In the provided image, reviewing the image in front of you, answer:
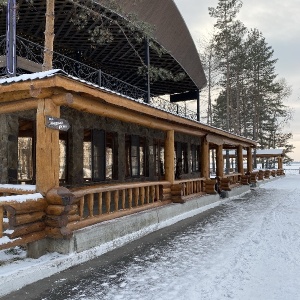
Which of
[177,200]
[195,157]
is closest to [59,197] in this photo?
[177,200]

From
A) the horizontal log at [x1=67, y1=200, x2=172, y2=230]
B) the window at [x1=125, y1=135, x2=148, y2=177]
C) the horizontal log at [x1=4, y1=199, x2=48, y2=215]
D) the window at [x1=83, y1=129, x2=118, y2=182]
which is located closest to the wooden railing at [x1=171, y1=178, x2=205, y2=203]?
the horizontal log at [x1=67, y1=200, x2=172, y2=230]

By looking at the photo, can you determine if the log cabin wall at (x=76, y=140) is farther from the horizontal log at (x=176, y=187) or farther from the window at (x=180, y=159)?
the window at (x=180, y=159)

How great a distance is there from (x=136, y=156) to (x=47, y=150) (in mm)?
8140

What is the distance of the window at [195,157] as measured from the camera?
20816 mm

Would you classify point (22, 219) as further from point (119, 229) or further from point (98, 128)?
point (98, 128)

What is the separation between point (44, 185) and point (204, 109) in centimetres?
4756

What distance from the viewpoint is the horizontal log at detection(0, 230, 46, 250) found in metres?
5.54

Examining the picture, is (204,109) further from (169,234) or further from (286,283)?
(286,283)

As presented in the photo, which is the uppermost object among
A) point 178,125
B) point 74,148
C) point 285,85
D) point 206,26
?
point 206,26

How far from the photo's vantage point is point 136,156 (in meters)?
14.4

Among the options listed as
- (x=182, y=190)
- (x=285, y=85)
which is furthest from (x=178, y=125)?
(x=285, y=85)

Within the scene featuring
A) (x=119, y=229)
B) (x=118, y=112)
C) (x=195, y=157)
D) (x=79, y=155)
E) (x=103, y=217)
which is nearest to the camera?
(x=103, y=217)

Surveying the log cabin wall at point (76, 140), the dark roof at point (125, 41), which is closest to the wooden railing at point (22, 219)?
the log cabin wall at point (76, 140)

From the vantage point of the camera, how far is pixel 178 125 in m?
12.2
